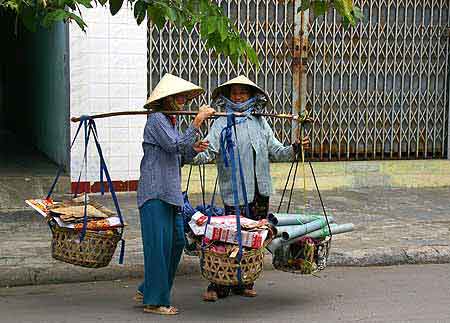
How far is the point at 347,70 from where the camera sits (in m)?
10.8

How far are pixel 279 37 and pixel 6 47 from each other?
10535 millimetres

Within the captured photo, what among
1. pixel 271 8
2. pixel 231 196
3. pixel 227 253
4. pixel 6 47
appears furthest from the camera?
A: pixel 6 47

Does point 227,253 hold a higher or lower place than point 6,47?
lower

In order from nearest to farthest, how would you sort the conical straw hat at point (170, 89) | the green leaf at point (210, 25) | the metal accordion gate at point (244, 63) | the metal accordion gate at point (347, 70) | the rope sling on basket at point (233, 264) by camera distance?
the green leaf at point (210, 25), the rope sling on basket at point (233, 264), the conical straw hat at point (170, 89), the metal accordion gate at point (244, 63), the metal accordion gate at point (347, 70)

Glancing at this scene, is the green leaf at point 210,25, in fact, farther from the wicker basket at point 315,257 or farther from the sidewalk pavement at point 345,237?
the sidewalk pavement at point 345,237

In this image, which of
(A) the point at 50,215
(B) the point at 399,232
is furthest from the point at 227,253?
(B) the point at 399,232

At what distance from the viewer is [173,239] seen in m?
5.45

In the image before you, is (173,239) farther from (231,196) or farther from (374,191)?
(374,191)

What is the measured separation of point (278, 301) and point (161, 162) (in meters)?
1.38

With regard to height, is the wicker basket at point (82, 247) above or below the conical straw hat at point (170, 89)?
below

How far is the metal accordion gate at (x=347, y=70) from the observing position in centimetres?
1030

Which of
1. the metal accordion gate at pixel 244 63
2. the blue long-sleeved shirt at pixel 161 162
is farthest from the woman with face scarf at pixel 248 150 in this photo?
the metal accordion gate at pixel 244 63

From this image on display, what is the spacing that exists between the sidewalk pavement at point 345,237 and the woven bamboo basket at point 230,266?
155 cm

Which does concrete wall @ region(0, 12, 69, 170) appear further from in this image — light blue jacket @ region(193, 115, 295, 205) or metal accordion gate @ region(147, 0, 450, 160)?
light blue jacket @ region(193, 115, 295, 205)
